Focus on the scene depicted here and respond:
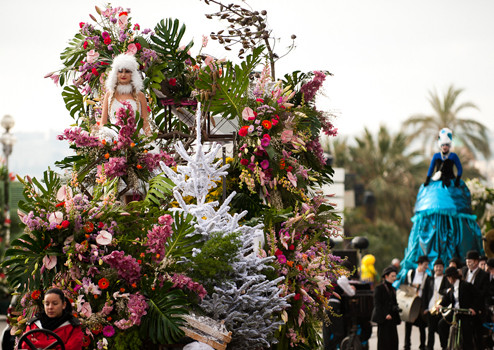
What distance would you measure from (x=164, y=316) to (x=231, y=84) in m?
3.17

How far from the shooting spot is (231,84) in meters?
9.05

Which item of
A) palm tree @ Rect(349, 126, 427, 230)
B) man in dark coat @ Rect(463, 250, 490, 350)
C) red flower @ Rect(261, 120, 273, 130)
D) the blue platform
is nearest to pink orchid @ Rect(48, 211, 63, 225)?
red flower @ Rect(261, 120, 273, 130)

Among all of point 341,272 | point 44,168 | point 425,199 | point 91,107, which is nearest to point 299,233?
point 341,272

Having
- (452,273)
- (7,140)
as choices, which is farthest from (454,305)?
(7,140)

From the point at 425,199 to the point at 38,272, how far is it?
485 inches

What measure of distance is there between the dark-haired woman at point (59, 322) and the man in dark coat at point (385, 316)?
8179 millimetres

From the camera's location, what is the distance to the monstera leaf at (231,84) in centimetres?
905

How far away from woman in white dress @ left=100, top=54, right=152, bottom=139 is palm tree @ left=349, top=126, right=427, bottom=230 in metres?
29.0

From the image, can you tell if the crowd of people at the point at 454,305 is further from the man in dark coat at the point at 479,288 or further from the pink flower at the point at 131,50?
the pink flower at the point at 131,50

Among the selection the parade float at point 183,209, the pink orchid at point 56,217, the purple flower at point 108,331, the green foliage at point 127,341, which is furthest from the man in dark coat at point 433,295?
the pink orchid at point 56,217

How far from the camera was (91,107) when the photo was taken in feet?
34.1

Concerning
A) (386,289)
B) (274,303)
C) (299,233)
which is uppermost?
(299,233)

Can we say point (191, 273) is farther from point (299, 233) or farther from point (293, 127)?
point (293, 127)

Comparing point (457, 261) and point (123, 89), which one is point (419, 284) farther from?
point (123, 89)
